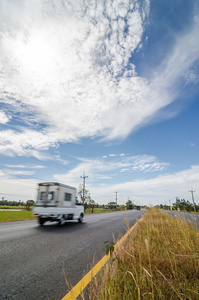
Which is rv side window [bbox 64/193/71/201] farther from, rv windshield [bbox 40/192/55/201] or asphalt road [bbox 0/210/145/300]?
asphalt road [bbox 0/210/145/300]

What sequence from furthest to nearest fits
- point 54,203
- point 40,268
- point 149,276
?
point 54,203
point 40,268
point 149,276

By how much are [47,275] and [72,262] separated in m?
0.71

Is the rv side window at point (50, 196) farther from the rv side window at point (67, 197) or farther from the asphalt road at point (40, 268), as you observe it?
the asphalt road at point (40, 268)

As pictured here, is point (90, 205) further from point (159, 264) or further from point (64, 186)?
point (159, 264)

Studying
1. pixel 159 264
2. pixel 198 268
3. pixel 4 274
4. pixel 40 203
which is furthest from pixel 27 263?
pixel 40 203

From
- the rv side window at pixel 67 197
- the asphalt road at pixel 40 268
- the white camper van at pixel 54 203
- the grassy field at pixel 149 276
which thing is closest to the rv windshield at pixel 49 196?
the white camper van at pixel 54 203

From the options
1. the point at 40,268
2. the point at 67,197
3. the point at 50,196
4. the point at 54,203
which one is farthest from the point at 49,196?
the point at 40,268

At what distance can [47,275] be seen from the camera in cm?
254

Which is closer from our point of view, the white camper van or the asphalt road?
the asphalt road

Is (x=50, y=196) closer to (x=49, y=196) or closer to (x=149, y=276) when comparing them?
(x=49, y=196)

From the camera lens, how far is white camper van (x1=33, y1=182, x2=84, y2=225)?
8500 mm

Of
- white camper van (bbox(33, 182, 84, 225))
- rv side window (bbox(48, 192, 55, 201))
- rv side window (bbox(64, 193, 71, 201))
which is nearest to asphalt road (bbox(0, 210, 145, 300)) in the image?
white camper van (bbox(33, 182, 84, 225))

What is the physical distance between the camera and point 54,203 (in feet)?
29.0

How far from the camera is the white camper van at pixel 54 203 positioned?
8500 mm
